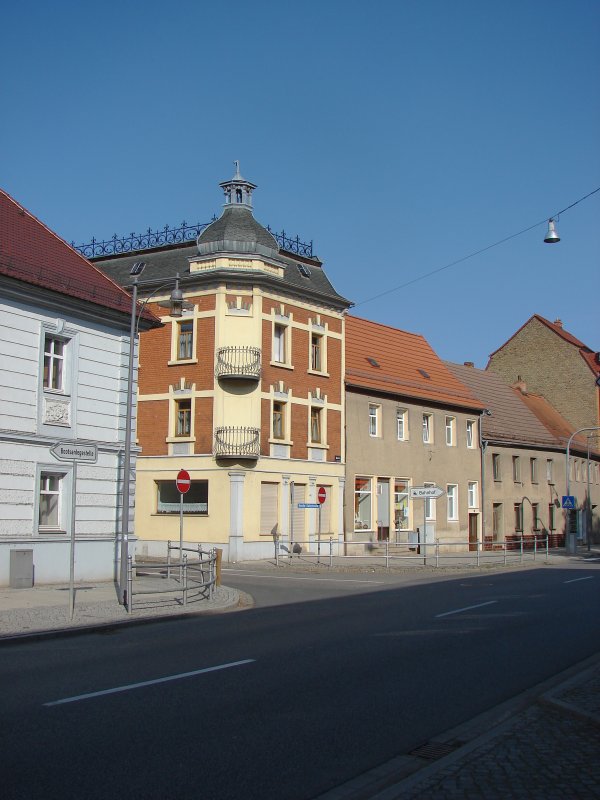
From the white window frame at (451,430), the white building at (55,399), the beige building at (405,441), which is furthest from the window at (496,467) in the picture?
the white building at (55,399)

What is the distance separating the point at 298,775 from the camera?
6371mm

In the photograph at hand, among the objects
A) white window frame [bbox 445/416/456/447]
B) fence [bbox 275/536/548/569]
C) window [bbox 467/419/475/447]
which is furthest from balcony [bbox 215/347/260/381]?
window [bbox 467/419/475/447]

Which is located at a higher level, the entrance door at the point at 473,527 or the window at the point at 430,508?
the window at the point at 430,508

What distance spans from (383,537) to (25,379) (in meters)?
24.4

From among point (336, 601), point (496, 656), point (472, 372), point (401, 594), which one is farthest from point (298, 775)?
point (472, 372)

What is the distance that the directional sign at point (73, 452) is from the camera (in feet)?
48.6

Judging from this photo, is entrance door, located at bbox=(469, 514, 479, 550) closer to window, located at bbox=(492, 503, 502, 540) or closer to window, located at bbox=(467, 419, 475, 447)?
window, located at bbox=(492, 503, 502, 540)

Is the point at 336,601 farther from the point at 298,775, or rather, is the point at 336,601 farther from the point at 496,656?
the point at 298,775

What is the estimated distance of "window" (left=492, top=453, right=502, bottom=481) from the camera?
5122 centimetres

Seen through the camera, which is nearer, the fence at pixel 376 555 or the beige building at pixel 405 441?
the fence at pixel 376 555

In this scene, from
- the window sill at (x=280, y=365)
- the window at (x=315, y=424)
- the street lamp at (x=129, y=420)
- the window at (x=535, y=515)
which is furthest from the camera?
the window at (x=535, y=515)

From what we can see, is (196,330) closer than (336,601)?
No

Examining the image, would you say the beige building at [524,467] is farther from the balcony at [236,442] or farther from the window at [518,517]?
the balcony at [236,442]

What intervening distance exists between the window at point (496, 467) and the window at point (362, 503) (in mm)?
12326
